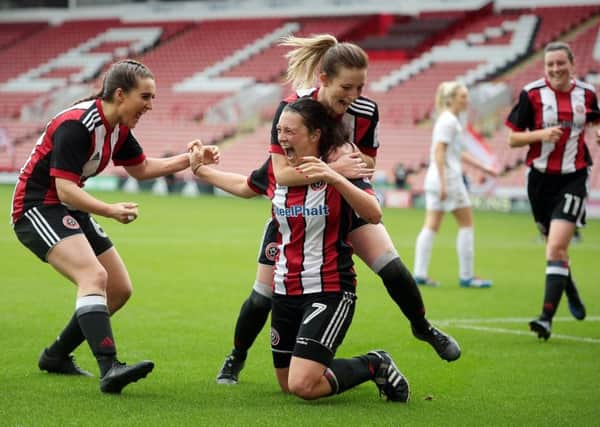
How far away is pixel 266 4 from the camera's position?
42.8m

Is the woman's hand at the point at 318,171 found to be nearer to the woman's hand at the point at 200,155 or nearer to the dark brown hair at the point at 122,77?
the woman's hand at the point at 200,155

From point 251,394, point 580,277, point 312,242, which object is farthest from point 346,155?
point 580,277

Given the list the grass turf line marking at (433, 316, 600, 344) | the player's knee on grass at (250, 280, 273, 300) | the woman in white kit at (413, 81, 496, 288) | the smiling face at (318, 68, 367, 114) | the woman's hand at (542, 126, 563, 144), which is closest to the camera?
the smiling face at (318, 68, 367, 114)

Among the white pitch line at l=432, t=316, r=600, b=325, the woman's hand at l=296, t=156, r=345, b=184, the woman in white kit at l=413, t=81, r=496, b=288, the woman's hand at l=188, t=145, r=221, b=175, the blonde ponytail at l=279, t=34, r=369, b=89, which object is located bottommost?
the white pitch line at l=432, t=316, r=600, b=325

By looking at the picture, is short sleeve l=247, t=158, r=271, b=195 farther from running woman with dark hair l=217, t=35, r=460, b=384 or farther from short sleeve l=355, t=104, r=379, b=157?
short sleeve l=355, t=104, r=379, b=157

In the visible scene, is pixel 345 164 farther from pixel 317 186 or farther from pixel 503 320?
pixel 503 320

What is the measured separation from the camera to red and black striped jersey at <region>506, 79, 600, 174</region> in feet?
28.3

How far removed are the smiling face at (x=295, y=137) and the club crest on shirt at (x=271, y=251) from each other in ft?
2.16

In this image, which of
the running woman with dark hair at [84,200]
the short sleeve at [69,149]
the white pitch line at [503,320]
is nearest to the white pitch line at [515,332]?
the white pitch line at [503,320]

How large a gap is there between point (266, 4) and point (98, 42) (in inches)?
Answer: 296

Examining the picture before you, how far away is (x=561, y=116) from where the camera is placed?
8625 mm

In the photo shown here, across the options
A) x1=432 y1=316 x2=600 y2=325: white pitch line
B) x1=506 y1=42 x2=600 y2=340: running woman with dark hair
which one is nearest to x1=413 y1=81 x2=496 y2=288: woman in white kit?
x1=432 y1=316 x2=600 y2=325: white pitch line

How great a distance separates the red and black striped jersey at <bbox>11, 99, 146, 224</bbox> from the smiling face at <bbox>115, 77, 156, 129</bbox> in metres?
0.12

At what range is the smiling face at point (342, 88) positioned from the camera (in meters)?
5.92
